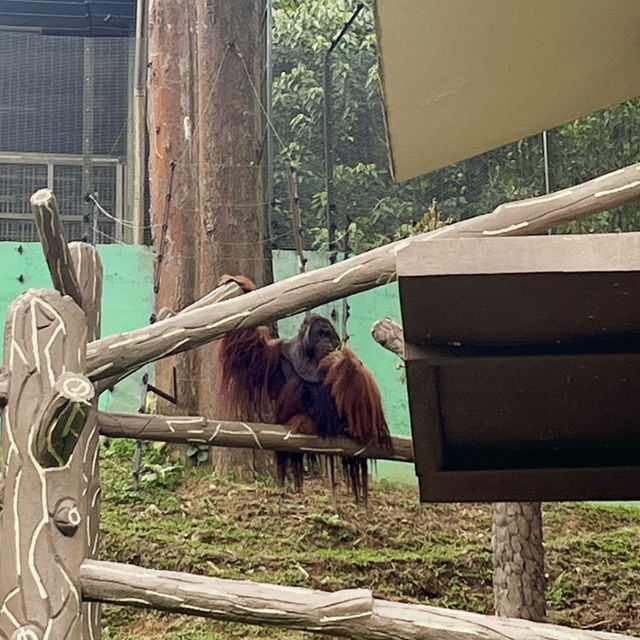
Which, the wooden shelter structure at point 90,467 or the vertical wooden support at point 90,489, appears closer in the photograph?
the wooden shelter structure at point 90,467

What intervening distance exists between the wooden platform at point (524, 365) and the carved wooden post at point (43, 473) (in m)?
0.86

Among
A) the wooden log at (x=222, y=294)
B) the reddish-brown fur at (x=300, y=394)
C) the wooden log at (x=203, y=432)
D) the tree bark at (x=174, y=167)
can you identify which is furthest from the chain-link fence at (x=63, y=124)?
the wooden log at (x=203, y=432)

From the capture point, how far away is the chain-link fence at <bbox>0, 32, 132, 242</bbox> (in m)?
6.27

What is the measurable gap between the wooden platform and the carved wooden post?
86 centimetres

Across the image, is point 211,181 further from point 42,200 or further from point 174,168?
point 42,200

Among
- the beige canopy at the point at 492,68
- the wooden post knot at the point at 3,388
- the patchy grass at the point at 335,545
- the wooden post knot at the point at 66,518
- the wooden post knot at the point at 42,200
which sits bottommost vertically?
the patchy grass at the point at 335,545

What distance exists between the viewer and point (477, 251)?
126cm

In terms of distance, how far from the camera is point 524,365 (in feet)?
5.32

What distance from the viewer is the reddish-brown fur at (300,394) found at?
10.6 feet

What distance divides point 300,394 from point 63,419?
1.53 m

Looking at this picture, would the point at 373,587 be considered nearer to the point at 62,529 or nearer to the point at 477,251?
the point at 62,529

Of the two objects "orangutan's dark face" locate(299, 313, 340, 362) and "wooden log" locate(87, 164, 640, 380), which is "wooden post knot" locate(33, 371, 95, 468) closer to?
"wooden log" locate(87, 164, 640, 380)

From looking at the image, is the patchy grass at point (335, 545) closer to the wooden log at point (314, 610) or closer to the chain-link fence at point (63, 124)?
the chain-link fence at point (63, 124)

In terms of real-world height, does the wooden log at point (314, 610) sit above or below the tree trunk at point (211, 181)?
below
